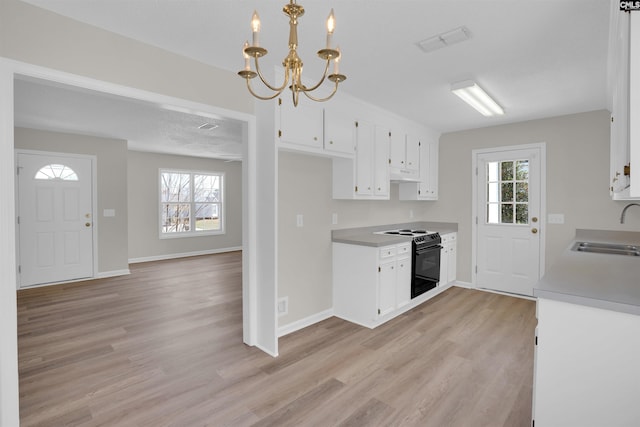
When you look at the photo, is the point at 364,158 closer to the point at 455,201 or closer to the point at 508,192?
the point at 455,201

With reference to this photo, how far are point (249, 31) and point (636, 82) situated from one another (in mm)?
2107

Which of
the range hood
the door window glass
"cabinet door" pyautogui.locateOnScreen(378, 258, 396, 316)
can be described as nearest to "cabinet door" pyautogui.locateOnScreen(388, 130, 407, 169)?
the range hood

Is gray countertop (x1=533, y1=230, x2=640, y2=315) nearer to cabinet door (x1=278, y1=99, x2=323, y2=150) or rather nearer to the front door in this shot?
cabinet door (x1=278, y1=99, x2=323, y2=150)

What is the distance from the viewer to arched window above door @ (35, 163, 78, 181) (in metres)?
5.23

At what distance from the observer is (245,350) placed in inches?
116

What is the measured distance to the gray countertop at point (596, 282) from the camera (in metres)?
1.33

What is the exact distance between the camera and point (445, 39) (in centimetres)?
230

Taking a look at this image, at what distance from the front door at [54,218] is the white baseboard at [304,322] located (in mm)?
4388

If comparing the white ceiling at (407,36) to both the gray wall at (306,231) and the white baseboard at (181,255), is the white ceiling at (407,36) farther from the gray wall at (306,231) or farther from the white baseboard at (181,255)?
the white baseboard at (181,255)

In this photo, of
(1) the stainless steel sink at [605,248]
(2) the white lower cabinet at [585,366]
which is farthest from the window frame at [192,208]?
(2) the white lower cabinet at [585,366]

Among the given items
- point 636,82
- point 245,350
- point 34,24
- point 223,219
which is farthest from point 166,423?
point 223,219

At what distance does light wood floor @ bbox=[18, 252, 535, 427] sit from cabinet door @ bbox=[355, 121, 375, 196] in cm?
156

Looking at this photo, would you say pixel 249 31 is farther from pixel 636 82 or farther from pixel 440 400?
pixel 440 400

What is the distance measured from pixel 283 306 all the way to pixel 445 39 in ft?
8.87
